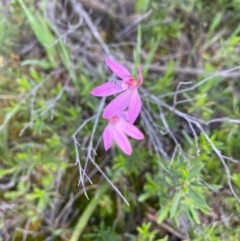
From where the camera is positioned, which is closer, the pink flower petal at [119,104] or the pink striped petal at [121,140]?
the pink flower petal at [119,104]

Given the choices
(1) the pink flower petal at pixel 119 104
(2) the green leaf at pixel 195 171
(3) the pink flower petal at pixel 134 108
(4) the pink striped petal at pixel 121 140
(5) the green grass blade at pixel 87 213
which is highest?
(1) the pink flower petal at pixel 119 104

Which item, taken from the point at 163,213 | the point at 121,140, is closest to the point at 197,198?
the point at 163,213

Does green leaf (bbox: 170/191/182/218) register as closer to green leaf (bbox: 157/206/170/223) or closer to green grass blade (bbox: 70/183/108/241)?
green leaf (bbox: 157/206/170/223)

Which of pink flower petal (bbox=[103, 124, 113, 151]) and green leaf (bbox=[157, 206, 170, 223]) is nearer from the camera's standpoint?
pink flower petal (bbox=[103, 124, 113, 151])

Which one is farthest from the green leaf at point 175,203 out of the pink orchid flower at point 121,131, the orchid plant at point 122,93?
the orchid plant at point 122,93

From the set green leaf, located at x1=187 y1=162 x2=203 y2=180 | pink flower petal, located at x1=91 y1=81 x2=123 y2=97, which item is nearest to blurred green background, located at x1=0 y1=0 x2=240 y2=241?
green leaf, located at x1=187 y1=162 x2=203 y2=180

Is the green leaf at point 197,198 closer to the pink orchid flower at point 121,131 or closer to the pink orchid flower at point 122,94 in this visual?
the pink orchid flower at point 121,131

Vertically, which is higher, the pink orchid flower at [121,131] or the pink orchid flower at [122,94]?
the pink orchid flower at [122,94]
